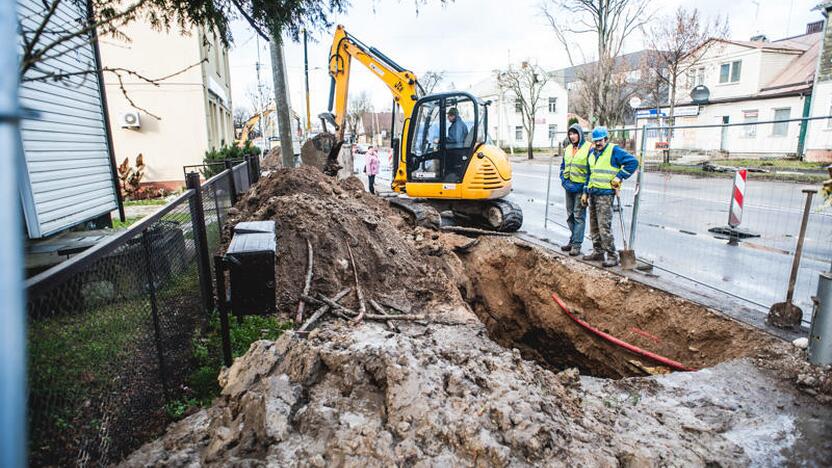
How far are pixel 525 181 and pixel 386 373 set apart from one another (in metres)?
18.6

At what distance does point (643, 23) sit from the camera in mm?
23906

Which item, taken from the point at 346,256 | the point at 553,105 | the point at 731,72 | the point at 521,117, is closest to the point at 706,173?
the point at 346,256

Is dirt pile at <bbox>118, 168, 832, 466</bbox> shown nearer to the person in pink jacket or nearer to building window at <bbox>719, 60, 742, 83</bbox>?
the person in pink jacket

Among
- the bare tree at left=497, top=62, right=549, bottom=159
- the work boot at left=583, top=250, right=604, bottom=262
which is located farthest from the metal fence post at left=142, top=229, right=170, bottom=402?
the bare tree at left=497, top=62, right=549, bottom=159

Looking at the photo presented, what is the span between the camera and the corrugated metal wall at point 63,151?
5.46 metres

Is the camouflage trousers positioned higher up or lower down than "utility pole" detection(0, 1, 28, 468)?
lower down

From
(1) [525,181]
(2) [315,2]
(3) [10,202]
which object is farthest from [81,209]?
(1) [525,181]

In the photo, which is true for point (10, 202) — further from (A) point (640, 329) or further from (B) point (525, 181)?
(B) point (525, 181)

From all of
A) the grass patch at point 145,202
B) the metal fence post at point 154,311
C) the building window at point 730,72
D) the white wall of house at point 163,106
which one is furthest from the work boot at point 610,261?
the building window at point 730,72

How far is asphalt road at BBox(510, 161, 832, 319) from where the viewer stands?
20.2 ft

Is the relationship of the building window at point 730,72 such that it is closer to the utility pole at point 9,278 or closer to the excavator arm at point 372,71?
the excavator arm at point 372,71

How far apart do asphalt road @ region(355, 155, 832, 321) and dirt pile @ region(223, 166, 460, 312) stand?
3.34 metres

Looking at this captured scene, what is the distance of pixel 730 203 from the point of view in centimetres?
788

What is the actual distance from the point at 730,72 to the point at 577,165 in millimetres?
31667
